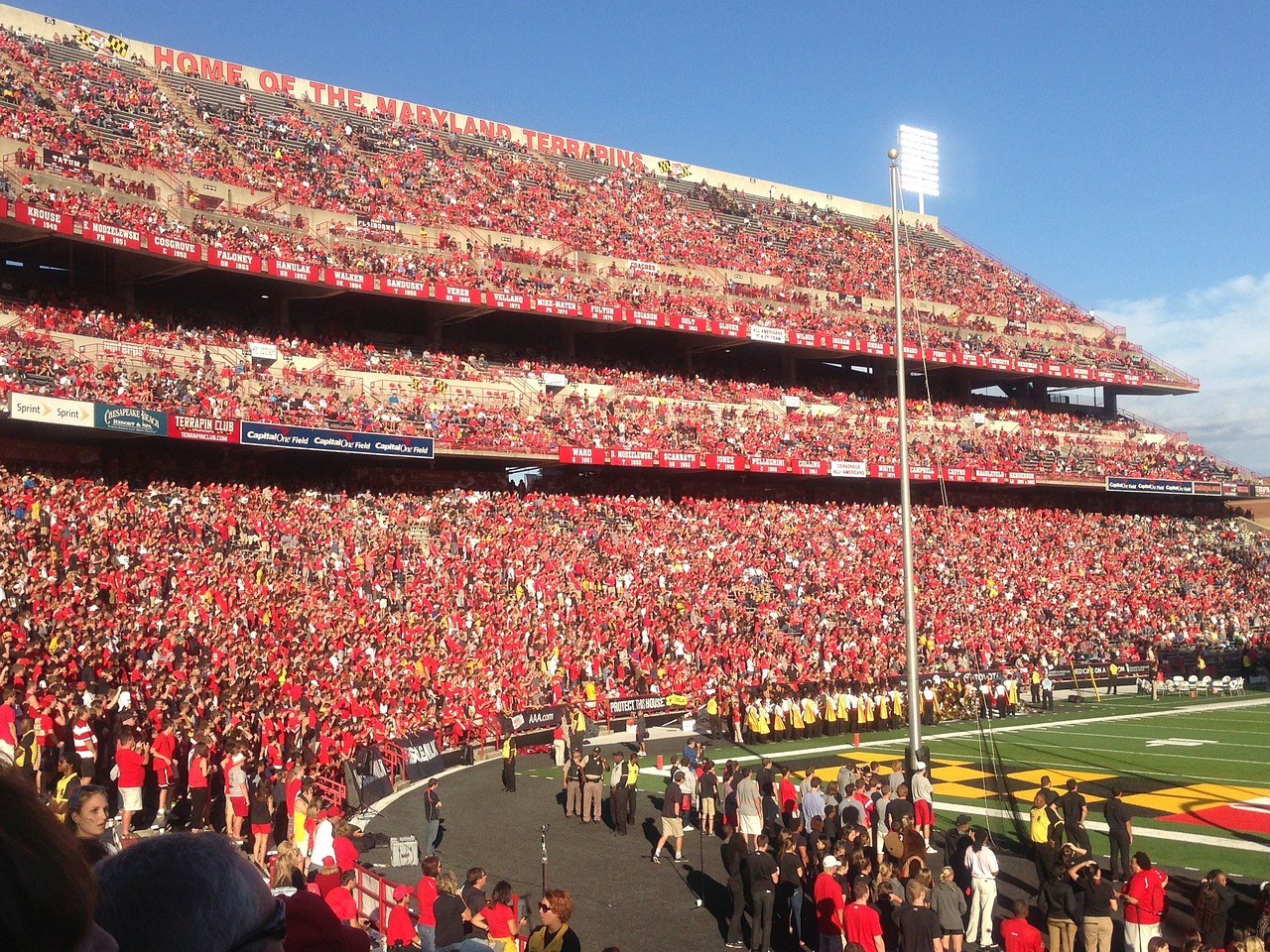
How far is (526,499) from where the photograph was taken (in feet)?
129

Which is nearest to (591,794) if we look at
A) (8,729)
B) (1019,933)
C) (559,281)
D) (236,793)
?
(236,793)

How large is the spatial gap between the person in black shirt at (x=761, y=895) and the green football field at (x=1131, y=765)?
6.40 meters

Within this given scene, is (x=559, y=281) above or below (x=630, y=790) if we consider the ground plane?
above

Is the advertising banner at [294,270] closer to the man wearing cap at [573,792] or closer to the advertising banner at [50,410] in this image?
the advertising banner at [50,410]

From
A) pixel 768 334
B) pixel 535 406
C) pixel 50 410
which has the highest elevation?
pixel 768 334

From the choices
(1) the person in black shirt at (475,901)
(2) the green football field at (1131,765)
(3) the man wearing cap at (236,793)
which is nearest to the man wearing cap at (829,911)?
(1) the person in black shirt at (475,901)

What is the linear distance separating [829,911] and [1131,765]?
14589mm

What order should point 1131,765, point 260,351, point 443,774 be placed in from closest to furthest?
point 1131,765
point 443,774
point 260,351

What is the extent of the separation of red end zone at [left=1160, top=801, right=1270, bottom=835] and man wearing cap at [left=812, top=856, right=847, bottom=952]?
30.3 ft

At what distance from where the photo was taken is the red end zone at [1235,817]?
1778cm

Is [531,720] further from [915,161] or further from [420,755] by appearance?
[915,161]

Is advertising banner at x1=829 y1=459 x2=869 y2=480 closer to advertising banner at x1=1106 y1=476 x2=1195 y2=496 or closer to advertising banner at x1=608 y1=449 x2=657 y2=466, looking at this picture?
advertising banner at x1=608 y1=449 x2=657 y2=466

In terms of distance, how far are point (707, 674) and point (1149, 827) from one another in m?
16.2

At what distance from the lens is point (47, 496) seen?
27.6 metres
